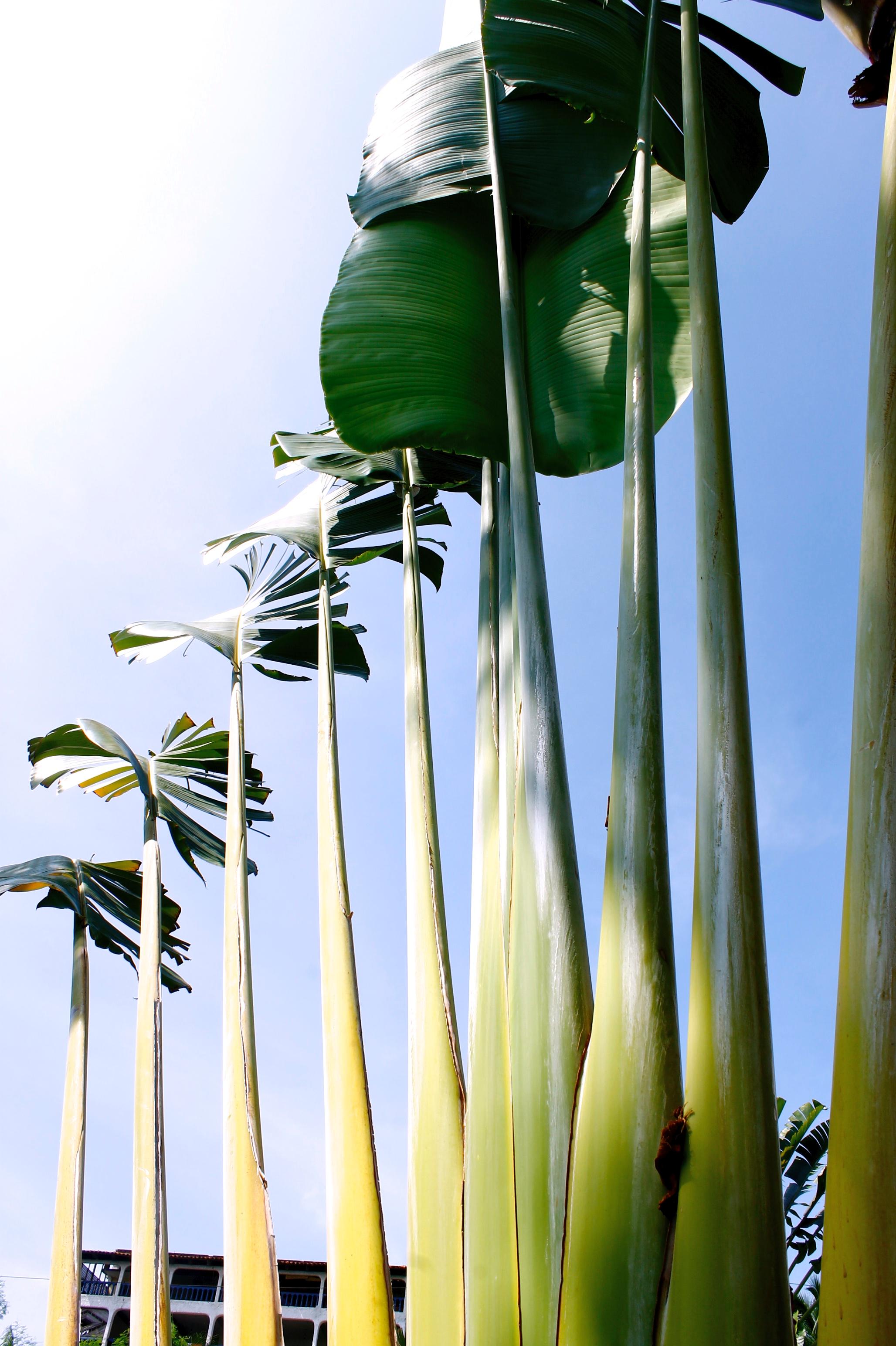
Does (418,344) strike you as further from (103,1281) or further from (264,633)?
(103,1281)

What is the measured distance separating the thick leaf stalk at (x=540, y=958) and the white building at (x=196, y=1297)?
24265 mm

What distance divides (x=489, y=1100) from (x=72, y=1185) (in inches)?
110

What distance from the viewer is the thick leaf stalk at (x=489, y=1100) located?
122 centimetres

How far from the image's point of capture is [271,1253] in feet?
6.21

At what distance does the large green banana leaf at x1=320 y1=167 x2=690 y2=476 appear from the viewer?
8.11ft

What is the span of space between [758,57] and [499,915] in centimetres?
247

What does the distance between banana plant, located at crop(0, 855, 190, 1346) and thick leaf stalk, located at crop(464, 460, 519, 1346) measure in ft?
7.90

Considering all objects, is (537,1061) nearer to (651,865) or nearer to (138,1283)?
(651,865)

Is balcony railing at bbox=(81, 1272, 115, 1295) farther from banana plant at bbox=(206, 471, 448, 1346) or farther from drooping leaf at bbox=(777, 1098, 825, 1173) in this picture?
banana plant at bbox=(206, 471, 448, 1346)

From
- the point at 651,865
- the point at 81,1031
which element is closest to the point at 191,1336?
the point at 81,1031

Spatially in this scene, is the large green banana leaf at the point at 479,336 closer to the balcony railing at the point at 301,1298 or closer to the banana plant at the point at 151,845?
the banana plant at the point at 151,845

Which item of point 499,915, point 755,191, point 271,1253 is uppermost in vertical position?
point 755,191

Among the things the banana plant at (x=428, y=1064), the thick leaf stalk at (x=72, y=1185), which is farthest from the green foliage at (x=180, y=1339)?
the banana plant at (x=428, y=1064)

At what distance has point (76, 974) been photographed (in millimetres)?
4078
